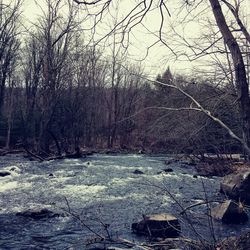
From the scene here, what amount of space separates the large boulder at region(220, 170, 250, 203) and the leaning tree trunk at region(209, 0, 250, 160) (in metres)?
7.78

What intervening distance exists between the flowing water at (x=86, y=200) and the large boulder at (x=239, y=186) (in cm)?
42

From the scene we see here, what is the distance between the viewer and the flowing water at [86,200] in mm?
7012

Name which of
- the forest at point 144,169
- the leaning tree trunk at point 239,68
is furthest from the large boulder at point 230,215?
the leaning tree trunk at point 239,68

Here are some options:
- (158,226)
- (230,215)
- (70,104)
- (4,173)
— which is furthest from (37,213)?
(70,104)

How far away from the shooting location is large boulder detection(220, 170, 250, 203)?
35.7 feet

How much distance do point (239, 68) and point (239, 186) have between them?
8389mm

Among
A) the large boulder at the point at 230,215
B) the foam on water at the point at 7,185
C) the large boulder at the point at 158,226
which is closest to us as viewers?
the large boulder at the point at 158,226

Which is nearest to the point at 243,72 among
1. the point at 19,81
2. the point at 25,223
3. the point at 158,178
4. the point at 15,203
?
the point at 25,223

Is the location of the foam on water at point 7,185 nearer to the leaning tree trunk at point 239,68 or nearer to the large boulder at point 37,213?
the large boulder at point 37,213

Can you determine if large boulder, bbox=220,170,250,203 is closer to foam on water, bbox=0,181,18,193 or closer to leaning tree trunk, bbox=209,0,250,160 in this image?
foam on water, bbox=0,181,18,193

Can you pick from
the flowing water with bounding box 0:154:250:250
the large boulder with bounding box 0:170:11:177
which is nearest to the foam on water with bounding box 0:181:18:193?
the flowing water with bounding box 0:154:250:250

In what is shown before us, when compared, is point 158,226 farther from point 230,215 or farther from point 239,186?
point 239,186

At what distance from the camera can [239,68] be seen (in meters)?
3.41

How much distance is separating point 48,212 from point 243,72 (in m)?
6.58
